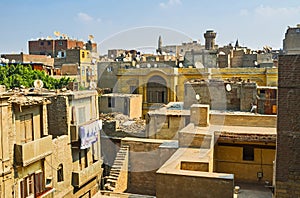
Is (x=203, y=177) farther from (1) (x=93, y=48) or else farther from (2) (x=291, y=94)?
(1) (x=93, y=48)

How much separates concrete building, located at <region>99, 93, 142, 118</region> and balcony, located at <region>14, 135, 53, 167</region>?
558 inches

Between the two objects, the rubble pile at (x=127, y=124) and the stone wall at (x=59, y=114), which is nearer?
the stone wall at (x=59, y=114)

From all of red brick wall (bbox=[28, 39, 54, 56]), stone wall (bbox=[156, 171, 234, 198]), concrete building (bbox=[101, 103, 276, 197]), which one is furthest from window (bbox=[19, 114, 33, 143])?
red brick wall (bbox=[28, 39, 54, 56])

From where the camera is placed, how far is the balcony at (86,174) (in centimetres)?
1948

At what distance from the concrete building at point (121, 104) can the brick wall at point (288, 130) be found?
2253 cm

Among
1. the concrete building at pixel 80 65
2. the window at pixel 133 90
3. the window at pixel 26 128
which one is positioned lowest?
the window at pixel 26 128

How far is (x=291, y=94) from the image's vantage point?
8008 millimetres

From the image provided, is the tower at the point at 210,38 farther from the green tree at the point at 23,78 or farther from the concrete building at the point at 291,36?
the green tree at the point at 23,78

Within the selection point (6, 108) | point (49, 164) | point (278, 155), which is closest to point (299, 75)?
point (278, 155)

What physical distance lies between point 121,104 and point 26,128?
1538cm

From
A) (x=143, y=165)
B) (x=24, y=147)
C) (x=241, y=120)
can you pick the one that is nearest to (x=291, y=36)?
(x=241, y=120)

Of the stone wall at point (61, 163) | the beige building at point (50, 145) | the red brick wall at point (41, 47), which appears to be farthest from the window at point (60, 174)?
the red brick wall at point (41, 47)

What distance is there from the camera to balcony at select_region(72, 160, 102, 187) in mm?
19484

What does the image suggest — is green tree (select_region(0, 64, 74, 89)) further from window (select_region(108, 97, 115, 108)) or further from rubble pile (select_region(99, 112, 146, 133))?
rubble pile (select_region(99, 112, 146, 133))
